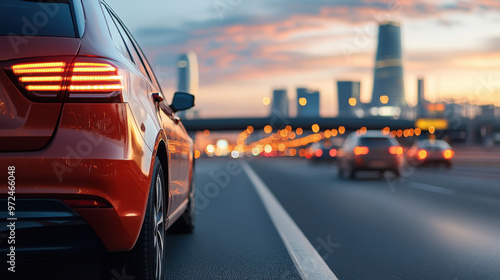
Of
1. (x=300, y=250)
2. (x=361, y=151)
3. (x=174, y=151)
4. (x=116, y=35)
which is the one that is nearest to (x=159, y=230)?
(x=174, y=151)

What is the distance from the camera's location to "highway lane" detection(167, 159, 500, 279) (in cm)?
535

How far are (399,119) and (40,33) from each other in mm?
96825

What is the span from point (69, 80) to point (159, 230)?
1.39 m

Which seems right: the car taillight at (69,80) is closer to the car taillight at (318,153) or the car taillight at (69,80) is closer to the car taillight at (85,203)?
the car taillight at (85,203)

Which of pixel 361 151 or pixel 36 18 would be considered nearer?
pixel 36 18

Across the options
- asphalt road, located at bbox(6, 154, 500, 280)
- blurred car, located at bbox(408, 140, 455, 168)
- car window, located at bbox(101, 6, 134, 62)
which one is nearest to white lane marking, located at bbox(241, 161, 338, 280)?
asphalt road, located at bbox(6, 154, 500, 280)

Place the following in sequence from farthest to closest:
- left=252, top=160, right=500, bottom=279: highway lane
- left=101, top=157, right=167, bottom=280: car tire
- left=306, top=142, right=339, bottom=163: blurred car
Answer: left=306, top=142, right=339, bottom=163: blurred car → left=252, top=160, right=500, bottom=279: highway lane → left=101, top=157, right=167, bottom=280: car tire

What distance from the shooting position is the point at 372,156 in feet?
70.7

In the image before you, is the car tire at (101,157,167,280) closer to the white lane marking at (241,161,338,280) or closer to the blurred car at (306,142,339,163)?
the white lane marking at (241,161,338,280)

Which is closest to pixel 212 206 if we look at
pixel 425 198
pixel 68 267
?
pixel 425 198

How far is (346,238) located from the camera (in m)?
7.26

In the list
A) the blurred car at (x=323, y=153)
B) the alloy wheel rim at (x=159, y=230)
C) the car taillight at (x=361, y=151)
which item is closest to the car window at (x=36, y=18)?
the alloy wheel rim at (x=159, y=230)

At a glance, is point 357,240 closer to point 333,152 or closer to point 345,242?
point 345,242

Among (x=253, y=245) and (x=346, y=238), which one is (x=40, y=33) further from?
(x=346, y=238)
